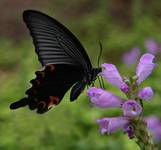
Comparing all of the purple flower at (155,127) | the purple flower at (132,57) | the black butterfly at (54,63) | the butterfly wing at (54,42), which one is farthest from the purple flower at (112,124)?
the purple flower at (132,57)

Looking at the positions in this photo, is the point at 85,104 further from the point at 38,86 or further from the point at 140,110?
the point at 140,110

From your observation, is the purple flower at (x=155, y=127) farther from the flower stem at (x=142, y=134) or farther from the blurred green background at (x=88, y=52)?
the flower stem at (x=142, y=134)

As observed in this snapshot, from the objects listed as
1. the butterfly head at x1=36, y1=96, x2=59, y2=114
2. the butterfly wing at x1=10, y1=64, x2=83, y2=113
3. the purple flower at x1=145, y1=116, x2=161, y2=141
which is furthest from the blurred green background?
the butterfly head at x1=36, y1=96, x2=59, y2=114

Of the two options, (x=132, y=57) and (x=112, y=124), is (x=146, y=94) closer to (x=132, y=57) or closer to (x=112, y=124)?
(x=112, y=124)

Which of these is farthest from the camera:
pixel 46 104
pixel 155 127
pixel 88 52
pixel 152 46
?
pixel 88 52

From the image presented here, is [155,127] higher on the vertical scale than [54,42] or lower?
lower

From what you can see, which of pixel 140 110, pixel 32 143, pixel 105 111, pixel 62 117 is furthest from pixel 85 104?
pixel 140 110

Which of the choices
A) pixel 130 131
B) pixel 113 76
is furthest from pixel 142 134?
pixel 113 76
